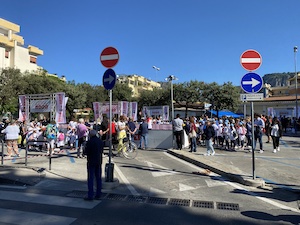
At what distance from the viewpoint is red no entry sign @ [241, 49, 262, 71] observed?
7.84 meters

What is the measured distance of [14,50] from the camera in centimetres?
6425

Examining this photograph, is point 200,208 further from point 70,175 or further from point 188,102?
point 188,102

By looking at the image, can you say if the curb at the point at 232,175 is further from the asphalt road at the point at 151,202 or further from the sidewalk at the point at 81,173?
the asphalt road at the point at 151,202

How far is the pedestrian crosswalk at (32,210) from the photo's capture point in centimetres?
471

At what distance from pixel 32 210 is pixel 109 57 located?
4200 mm

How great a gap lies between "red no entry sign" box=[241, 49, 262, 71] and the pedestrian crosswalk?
5.39 m

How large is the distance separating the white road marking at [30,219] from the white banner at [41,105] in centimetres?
1368

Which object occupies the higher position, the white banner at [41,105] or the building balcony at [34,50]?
the building balcony at [34,50]

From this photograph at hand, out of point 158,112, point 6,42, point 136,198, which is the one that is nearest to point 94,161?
point 136,198

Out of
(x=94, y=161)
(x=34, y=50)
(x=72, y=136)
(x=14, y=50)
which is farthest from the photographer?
(x=34, y=50)

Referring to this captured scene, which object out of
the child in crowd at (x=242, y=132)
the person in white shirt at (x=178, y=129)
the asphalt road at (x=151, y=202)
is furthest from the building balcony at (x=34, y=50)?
the asphalt road at (x=151, y=202)

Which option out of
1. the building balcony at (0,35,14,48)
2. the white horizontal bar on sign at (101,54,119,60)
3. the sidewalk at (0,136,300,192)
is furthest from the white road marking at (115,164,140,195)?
the building balcony at (0,35,14,48)

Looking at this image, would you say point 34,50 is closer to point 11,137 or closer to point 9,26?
point 9,26

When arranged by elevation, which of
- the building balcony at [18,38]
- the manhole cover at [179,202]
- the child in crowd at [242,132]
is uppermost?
the building balcony at [18,38]
